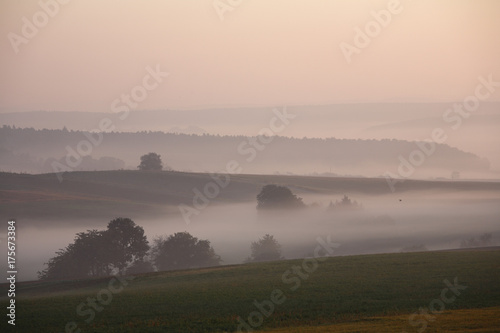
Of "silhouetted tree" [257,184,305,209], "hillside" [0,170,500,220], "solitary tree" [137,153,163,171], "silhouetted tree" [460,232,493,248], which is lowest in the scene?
"silhouetted tree" [460,232,493,248]

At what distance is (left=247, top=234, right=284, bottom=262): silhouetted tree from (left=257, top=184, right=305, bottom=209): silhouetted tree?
74.5 feet

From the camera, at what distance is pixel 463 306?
140 ft

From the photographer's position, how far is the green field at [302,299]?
39812mm

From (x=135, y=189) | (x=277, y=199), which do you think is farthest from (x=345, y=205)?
(x=135, y=189)

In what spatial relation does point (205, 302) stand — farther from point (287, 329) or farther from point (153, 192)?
point (153, 192)

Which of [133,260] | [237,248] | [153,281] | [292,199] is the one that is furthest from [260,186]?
[153,281]

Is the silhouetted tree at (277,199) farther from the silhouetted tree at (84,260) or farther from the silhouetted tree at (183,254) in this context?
the silhouetted tree at (84,260)

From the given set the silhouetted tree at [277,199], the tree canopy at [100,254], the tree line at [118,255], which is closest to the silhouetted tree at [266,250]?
the tree line at [118,255]

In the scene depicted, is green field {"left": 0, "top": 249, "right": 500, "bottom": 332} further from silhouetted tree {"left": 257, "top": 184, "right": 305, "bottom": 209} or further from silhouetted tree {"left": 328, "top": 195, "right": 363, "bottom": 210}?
silhouetted tree {"left": 328, "top": 195, "right": 363, "bottom": 210}

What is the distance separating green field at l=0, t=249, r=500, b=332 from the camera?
39.8 metres

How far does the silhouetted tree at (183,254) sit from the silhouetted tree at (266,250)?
8.02m

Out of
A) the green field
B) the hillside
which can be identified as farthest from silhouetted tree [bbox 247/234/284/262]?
the hillside

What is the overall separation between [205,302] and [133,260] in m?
48.8

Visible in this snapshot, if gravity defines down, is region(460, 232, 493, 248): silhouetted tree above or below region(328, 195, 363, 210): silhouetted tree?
below
